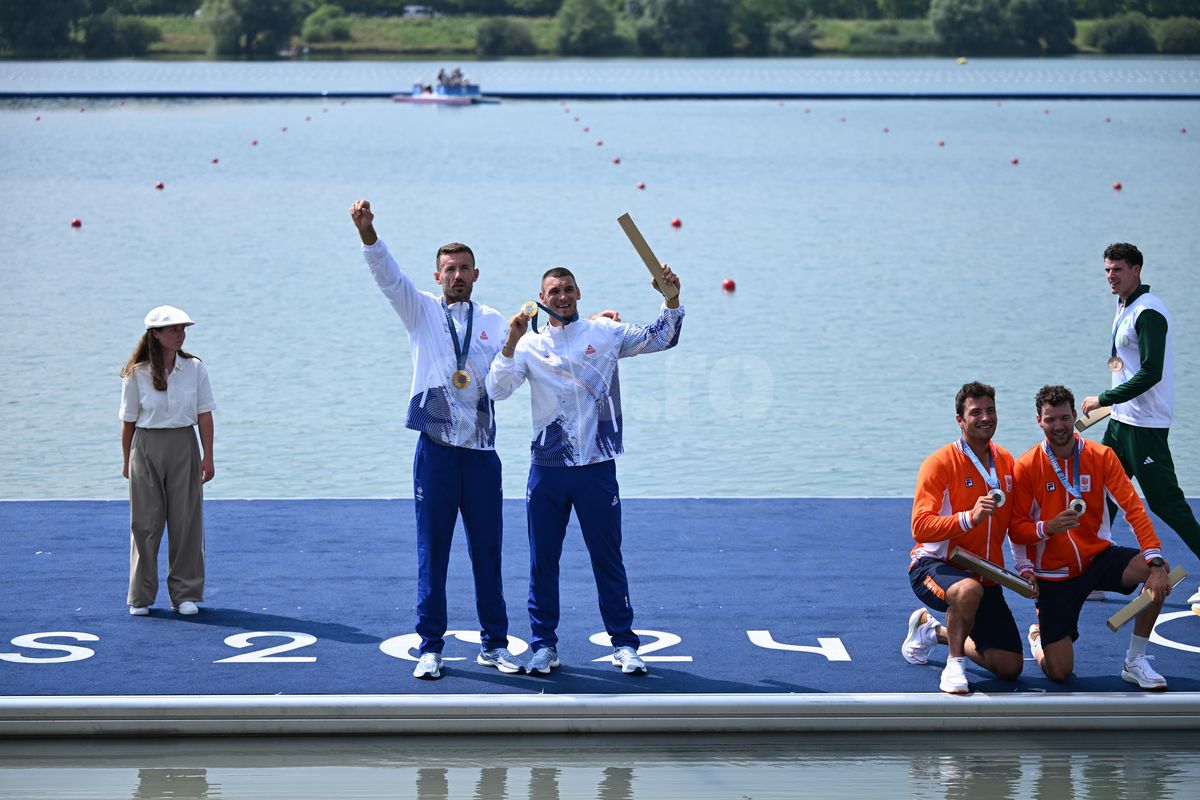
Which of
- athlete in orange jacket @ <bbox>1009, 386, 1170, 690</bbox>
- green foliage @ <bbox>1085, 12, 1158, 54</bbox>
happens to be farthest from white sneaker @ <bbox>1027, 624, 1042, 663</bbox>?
green foliage @ <bbox>1085, 12, 1158, 54</bbox>

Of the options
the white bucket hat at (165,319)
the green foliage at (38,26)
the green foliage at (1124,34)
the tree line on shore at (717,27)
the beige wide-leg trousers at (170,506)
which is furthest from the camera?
the tree line on shore at (717,27)

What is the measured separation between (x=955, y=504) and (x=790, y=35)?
302ft

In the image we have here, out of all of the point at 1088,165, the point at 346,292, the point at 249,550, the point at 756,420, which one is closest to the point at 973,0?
the point at 1088,165

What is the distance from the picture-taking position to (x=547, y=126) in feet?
183

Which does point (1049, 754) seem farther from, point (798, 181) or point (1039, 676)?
point (798, 181)

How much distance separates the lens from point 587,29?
3775 inches

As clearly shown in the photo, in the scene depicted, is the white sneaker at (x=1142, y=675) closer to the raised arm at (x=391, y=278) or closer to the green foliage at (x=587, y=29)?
the raised arm at (x=391, y=278)

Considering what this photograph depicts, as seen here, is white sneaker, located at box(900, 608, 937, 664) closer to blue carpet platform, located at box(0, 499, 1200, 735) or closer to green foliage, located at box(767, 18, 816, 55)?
blue carpet platform, located at box(0, 499, 1200, 735)

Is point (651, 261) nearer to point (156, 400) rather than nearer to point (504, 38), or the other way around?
point (156, 400)

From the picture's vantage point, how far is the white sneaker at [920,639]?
7.04m

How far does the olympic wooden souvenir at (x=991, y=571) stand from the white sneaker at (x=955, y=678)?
0.35 m

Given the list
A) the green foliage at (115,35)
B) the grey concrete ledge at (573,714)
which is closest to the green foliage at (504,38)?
the green foliage at (115,35)

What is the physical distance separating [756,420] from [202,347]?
665 centimetres

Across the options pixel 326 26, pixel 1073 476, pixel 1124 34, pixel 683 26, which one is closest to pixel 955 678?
pixel 1073 476
